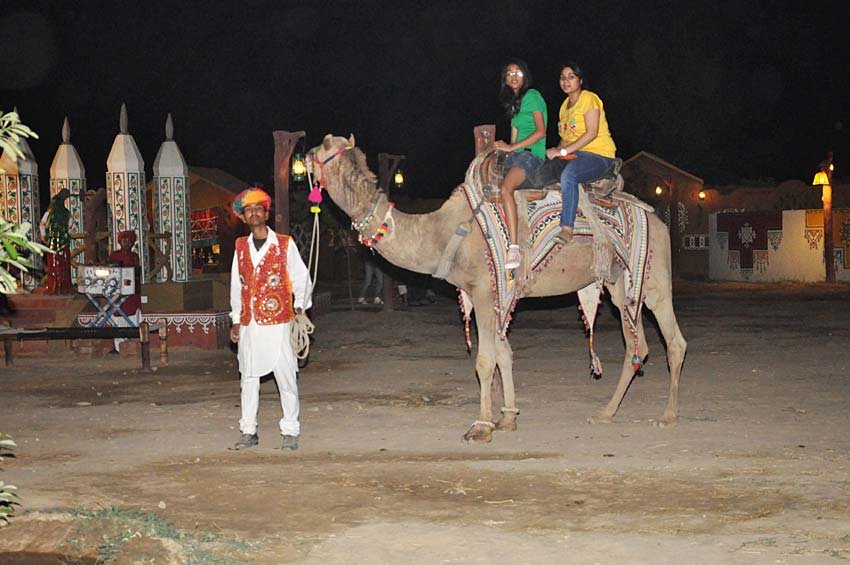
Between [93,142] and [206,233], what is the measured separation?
173 inches

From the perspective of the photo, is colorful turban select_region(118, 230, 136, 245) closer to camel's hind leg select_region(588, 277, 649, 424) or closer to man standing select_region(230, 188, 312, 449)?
man standing select_region(230, 188, 312, 449)

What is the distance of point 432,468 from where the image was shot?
712 cm

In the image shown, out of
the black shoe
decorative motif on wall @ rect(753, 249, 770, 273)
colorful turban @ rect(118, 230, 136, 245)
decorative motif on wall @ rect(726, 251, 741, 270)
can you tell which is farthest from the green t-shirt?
decorative motif on wall @ rect(726, 251, 741, 270)

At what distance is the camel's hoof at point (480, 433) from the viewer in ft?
26.2

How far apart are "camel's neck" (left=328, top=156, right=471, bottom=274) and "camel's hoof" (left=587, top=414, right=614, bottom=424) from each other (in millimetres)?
1787

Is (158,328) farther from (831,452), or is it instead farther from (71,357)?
(831,452)

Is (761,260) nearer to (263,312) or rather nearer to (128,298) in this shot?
(128,298)

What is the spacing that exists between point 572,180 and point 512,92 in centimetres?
89

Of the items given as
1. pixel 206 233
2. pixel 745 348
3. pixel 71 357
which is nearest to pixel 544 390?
pixel 745 348

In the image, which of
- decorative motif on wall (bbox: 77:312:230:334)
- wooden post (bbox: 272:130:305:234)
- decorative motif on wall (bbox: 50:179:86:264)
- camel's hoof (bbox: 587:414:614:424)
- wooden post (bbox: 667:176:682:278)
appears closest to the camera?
camel's hoof (bbox: 587:414:614:424)

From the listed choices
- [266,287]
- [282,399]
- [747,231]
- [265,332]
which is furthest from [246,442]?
[747,231]

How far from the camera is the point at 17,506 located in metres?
6.20

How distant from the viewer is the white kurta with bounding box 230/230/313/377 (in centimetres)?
791

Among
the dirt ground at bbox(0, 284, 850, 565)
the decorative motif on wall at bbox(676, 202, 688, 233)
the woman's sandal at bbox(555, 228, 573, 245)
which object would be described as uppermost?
the decorative motif on wall at bbox(676, 202, 688, 233)
